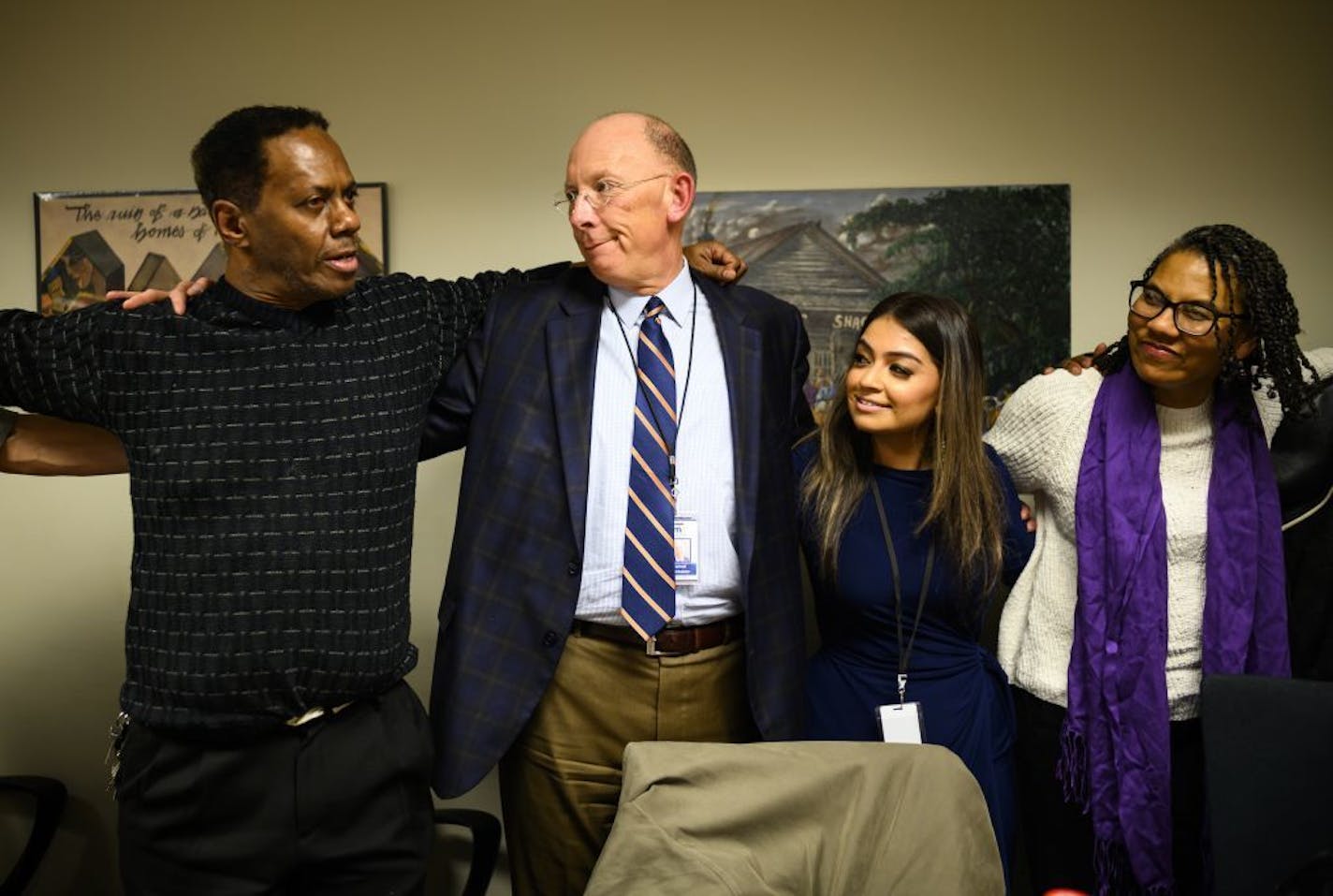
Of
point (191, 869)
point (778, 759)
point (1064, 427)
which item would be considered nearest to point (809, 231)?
point (1064, 427)

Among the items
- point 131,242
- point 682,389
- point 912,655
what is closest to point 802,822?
point 912,655

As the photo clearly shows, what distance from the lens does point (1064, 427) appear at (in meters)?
2.22

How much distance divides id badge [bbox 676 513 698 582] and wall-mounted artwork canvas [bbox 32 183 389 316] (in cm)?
122

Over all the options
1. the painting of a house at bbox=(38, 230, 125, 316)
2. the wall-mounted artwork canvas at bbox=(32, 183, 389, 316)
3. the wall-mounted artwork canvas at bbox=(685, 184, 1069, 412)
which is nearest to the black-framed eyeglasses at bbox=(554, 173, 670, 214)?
the wall-mounted artwork canvas at bbox=(685, 184, 1069, 412)

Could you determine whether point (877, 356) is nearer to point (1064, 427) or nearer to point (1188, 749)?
point (1064, 427)

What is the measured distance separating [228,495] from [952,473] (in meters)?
1.33

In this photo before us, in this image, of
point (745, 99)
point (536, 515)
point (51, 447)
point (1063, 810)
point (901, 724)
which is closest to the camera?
point (51, 447)

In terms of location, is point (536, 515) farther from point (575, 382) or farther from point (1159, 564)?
point (1159, 564)

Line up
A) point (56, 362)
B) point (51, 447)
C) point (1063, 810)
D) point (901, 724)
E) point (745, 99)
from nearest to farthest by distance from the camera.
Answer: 1. point (56, 362)
2. point (51, 447)
3. point (901, 724)
4. point (1063, 810)
5. point (745, 99)

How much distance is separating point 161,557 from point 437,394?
0.58 meters

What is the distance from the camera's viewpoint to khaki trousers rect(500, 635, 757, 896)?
6.59 ft

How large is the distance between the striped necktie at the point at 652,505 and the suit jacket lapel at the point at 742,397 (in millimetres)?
119

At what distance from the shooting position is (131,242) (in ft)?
9.02

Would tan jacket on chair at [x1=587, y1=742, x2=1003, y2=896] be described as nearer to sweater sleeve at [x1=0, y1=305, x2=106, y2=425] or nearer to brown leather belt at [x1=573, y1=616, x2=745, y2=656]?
brown leather belt at [x1=573, y1=616, x2=745, y2=656]
